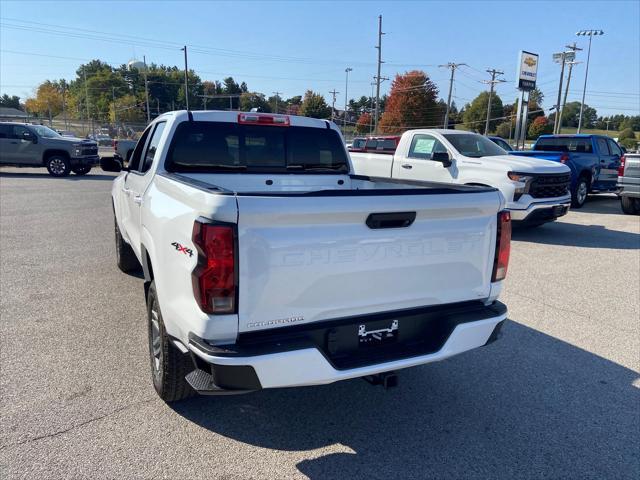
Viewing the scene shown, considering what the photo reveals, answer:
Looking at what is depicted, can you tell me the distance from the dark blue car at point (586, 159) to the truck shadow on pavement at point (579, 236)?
3.11 m

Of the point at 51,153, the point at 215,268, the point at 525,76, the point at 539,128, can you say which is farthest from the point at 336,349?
the point at 539,128

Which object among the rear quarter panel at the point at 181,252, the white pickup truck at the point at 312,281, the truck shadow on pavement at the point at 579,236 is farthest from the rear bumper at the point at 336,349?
the truck shadow on pavement at the point at 579,236

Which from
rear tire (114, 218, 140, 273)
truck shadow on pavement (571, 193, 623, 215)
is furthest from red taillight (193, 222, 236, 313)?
truck shadow on pavement (571, 193, 623, 215)

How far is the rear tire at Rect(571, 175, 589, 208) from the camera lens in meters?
13.9

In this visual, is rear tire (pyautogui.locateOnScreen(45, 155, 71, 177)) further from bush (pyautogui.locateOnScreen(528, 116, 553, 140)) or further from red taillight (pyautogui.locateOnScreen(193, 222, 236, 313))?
bush (pyautogui.locateOnScreen(528, 116, 553, 140))

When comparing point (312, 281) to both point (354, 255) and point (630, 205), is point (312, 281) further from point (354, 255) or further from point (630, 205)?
point (630, 205)

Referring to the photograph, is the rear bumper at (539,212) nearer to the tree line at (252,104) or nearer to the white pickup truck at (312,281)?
the white pickup truck at (312,281)

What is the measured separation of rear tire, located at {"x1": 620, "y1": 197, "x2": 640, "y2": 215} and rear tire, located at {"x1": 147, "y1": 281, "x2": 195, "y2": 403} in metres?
13.1

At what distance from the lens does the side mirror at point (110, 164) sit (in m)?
5.24

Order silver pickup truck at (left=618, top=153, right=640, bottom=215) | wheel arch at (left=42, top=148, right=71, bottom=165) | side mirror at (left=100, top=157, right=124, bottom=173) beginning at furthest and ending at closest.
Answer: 1. wheel arch at (left=42, top=148, right=71, bottom=165)
2. silver pickup truck at (left=618, top=153, right=640, bottom=215)
3. side mirror at (left=100, top=157, right=124, bottom=173)

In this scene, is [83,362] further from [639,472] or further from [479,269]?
[639,472]

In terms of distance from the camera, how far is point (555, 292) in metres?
6.03

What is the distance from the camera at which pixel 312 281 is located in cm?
245

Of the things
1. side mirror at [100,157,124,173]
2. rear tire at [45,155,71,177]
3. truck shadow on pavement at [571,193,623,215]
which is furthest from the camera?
rear tire at [45,155,71,177]
